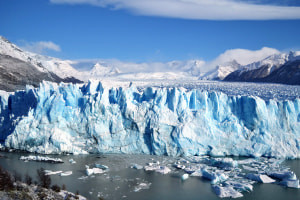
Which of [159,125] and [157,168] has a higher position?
[159,125]

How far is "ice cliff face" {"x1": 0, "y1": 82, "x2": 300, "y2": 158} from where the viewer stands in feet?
48.5

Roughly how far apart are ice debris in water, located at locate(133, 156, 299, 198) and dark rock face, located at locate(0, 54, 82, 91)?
71.6ft

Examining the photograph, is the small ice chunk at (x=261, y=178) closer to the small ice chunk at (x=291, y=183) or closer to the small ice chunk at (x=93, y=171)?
the small ice chunk at (x=291, y=183)

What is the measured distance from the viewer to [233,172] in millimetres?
12289

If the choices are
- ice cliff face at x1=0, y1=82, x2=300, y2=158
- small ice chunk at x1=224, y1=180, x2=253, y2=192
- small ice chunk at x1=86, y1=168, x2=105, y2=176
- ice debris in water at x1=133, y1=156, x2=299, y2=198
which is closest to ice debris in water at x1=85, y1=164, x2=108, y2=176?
small ice chunk at x1=86, y1=168, x2=105, y2=176

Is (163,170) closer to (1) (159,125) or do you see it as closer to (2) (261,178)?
(1) (159,125)

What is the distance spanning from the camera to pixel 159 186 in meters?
11.0

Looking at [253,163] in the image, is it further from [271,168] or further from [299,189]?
[299,189]

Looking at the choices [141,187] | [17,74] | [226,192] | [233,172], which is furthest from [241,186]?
[17,74]

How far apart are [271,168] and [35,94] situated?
37.1 ft

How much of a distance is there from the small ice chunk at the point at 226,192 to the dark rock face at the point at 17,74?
24509 millimetres

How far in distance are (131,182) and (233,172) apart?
3885 mm

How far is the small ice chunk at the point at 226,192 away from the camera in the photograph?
32.9ft

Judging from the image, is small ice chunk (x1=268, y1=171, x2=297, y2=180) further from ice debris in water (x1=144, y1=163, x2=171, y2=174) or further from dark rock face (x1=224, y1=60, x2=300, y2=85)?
dark rock face (x1=224, y1=60, x2=300, y2=85)
